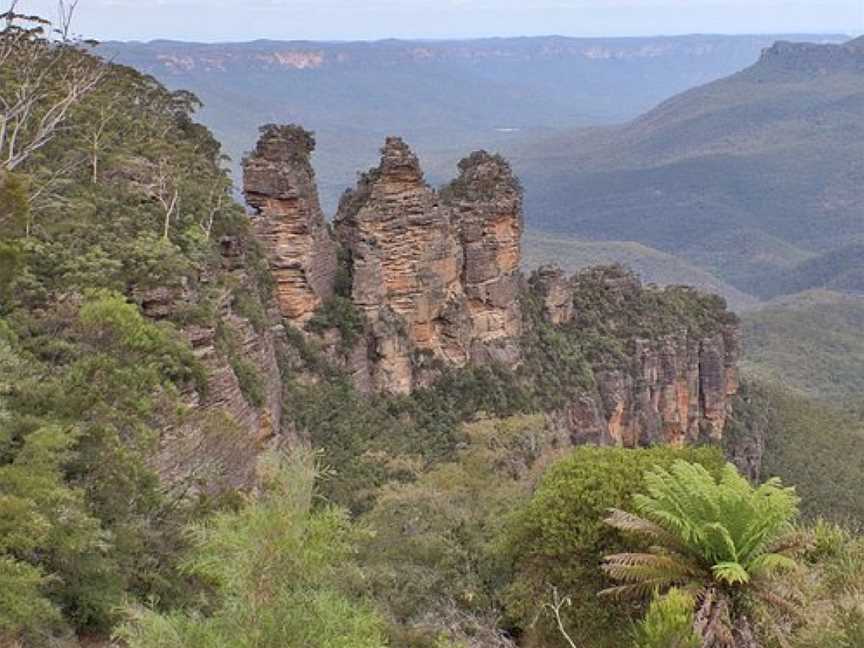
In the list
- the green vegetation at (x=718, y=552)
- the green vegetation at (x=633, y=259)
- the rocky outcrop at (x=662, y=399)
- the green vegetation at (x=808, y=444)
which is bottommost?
the green vegetation at (x=633, y=259)

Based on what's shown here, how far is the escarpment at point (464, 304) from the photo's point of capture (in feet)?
99.9

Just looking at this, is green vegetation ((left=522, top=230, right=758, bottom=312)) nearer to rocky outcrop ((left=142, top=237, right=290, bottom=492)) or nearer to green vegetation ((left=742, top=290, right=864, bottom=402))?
green vegetation ((left=742, top=290, right=864, bottom=402))

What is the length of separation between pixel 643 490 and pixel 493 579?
3.96m

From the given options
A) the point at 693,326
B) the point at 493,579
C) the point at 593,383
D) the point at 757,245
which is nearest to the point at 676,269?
the point at 757,245

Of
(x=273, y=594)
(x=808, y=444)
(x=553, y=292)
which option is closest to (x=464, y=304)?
(x=553, y=292)

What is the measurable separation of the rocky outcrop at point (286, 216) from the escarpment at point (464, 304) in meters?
0.04

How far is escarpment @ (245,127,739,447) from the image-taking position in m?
30.5

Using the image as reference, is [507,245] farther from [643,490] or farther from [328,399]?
[643,490]

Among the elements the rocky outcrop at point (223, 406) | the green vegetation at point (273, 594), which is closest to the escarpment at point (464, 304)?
the rocky outcrop at point (223, 406)

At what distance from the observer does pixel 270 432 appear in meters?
23.2

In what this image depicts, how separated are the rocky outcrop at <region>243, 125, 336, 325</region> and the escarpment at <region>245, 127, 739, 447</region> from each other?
1.7 inches

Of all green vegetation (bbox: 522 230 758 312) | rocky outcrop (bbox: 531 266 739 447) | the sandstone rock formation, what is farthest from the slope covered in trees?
green vegetation (bbox: 522 230 758 312)

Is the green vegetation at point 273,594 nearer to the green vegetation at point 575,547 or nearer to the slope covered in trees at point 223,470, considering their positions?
the slope covered in trees at point 223,470

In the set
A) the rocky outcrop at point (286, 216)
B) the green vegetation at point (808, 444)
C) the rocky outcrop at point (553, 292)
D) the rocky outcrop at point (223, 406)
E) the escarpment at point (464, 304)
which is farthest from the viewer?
the green vegetation at point (808, 444)
